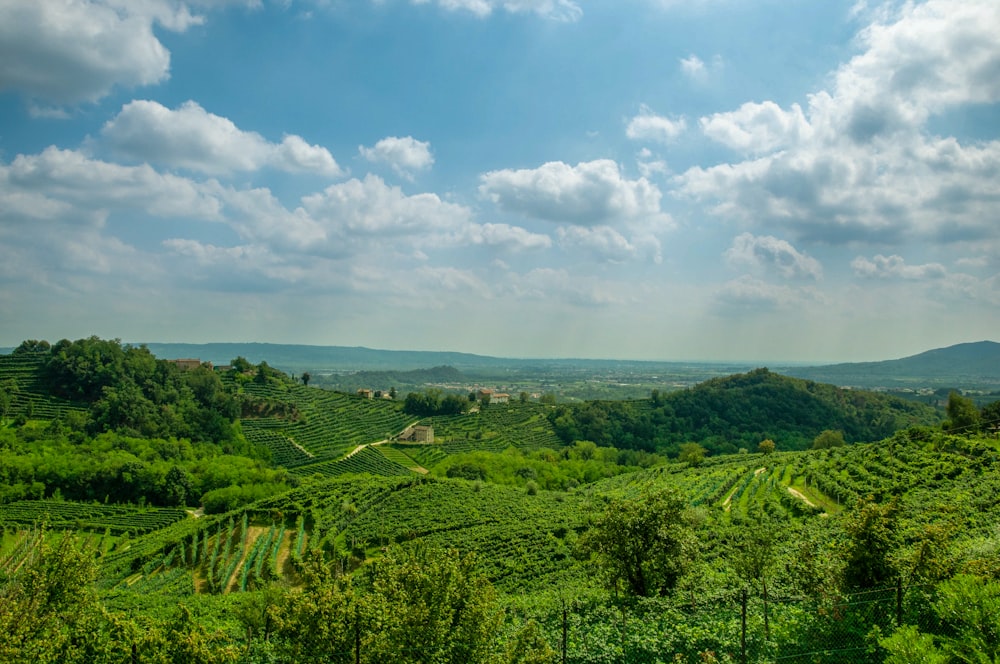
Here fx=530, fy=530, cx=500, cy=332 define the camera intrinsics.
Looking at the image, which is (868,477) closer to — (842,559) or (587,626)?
(842,559)

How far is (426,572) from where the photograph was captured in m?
11.2

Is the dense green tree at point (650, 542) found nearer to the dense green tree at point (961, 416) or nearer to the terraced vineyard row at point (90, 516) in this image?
the dense green tree at point (961, 416)

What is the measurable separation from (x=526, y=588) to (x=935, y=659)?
2354 cm

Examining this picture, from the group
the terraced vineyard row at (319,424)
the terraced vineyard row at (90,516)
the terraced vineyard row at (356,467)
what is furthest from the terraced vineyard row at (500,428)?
the terraced vineyard row at (90,516)

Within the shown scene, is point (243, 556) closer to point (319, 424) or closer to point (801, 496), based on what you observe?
point (801, 496)

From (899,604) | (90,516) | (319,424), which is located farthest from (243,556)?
(319,424)

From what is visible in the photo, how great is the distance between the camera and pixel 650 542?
19219 millimetres

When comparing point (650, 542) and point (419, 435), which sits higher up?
point (650, 542)

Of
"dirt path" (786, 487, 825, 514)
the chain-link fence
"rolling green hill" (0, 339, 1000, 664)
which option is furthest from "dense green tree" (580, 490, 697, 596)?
"dirt path" (786, 487, 825, 514)

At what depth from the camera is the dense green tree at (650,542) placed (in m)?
19.1

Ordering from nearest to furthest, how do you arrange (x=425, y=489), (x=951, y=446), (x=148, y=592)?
(x=148, y=592)
(x=951, y=446)
(x=425, y=489)

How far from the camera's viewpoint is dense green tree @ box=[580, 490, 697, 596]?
62.5ft

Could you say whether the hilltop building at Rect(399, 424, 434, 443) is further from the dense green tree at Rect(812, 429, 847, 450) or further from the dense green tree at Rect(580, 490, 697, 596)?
the dense green tree at Rect(580, 490, 697, 596)

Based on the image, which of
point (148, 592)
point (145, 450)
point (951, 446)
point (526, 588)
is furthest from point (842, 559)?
point (145, 450)
